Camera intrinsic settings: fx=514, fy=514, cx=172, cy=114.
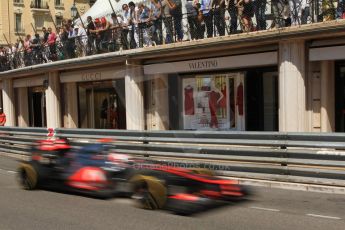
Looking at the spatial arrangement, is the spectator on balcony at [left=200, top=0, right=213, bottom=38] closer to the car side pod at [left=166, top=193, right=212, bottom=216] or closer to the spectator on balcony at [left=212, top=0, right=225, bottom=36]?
the spectator on balcony at [left=212, top=0, right=225, bottom=36]

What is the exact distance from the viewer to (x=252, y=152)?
1049 cm

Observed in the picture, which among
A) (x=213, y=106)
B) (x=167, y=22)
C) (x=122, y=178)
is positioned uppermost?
(x=167, y=22)

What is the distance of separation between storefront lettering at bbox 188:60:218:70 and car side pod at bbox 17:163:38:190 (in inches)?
298

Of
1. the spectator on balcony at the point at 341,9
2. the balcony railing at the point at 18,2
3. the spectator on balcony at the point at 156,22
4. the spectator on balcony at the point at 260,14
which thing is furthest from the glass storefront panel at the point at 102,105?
the balcony railing at the point at 18,2

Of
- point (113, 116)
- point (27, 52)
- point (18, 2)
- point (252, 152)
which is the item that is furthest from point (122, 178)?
point (18, 2)

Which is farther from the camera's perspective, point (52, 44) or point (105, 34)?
point (52, 44)

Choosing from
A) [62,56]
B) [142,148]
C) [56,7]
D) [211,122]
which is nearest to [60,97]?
[62,56]

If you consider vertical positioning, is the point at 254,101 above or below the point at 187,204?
above

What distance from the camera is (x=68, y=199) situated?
29.7ft

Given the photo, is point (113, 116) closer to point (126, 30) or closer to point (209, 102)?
point (126, 30)

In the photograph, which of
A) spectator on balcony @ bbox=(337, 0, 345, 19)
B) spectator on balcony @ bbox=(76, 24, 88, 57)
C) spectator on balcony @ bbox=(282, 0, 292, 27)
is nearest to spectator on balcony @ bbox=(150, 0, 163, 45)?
spectator on balcony @ bbox=(76, 24, 88, 57)

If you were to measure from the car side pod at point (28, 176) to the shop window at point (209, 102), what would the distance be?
8.71 m

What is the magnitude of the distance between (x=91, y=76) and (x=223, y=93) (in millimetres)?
6014

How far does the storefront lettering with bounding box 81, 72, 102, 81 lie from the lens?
66.8 ft
